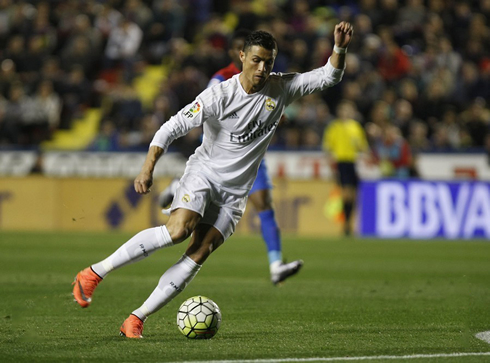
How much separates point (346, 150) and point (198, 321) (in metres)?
10.9

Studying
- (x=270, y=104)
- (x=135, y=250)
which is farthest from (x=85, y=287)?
(x=270, y=104)

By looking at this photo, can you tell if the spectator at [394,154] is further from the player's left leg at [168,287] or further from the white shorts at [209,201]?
the player's left leg at [168,287]

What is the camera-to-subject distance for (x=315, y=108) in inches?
735

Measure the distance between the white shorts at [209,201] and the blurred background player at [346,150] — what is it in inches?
409

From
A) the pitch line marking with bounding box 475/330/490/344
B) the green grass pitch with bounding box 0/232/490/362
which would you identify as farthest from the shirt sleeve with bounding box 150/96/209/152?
the pitch line marking with bounding box 475/330/490/344

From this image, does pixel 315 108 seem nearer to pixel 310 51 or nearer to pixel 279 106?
pixel 310 51

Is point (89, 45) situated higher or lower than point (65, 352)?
higher

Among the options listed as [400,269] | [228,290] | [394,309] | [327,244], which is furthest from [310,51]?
[394,309]

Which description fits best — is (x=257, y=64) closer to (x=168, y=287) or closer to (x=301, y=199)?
(x=168, y=287)

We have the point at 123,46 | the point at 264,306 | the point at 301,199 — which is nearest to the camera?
the point at 264,306

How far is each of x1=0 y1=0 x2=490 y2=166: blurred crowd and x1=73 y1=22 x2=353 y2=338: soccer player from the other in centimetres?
1057

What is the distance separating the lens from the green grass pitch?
217 inches

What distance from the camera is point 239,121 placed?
6.13 m

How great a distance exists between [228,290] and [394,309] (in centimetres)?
199
